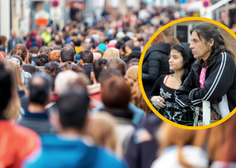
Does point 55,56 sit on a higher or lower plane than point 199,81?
higher

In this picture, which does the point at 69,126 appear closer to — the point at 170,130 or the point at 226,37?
the point at 170,130

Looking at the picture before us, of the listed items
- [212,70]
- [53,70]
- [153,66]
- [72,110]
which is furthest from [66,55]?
[72,110]

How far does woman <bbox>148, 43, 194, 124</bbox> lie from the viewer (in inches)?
159

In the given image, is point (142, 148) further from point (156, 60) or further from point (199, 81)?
point (156, 60)

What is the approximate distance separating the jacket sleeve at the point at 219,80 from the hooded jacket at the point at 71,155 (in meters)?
1.57

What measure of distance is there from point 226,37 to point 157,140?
4.25ft

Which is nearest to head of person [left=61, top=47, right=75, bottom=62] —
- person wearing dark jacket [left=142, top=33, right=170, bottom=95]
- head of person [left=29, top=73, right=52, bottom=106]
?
person wearing dark jacket [left=142, top=33, right=170, bottom=95]

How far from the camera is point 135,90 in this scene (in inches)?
167

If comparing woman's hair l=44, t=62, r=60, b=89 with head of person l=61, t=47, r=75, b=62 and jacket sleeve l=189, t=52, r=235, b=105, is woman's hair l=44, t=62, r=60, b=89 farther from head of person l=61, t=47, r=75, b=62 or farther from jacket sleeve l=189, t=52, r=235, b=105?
jacket sleeve l=189, t=52, r=235, b=105

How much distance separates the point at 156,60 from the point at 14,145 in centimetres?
237

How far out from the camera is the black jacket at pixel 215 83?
144 inches

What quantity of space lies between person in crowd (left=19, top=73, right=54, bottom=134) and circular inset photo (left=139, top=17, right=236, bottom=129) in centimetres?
101

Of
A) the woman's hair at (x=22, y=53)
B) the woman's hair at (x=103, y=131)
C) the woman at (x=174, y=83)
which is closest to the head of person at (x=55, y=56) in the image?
the woman's hair at (x=22, y=53)

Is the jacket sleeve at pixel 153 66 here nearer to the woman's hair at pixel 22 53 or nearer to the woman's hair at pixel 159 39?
the woman's hair at pixel 159 39
